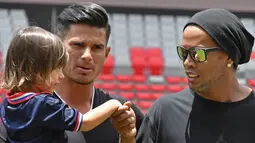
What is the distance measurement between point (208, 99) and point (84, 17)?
1.84 feet

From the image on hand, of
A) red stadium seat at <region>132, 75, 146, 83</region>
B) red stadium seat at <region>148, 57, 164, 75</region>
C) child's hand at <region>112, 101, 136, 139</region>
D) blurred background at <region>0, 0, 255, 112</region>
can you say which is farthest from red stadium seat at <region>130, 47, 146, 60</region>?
child's hand at <region>112, 101, 136, 139</region>

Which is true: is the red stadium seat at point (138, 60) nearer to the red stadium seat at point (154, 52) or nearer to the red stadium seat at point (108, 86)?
the red stadium seat at point (154, 52)

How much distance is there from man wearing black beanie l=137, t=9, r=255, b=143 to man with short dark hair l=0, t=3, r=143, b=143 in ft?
0.41

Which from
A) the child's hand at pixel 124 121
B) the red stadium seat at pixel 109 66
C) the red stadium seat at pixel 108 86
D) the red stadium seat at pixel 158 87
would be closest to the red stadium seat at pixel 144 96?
the red stadium seat at pixel 158 87

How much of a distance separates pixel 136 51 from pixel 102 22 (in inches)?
294

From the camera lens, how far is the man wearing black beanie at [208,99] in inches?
83.6

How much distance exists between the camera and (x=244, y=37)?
2156 millimetres

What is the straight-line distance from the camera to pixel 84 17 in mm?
2232

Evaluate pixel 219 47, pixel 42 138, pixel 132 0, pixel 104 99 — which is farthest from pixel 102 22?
pixel 132 0

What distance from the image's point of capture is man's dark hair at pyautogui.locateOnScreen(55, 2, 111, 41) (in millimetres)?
2236

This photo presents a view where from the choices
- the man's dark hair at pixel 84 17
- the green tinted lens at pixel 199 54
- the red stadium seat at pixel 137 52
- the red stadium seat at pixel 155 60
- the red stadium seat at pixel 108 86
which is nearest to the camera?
the green tinted lens at pixel 199 54

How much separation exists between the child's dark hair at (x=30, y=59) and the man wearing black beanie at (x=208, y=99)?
50 cm

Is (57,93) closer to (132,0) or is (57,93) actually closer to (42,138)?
(42,138)

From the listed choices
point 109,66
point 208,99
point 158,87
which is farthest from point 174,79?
point 208,99
